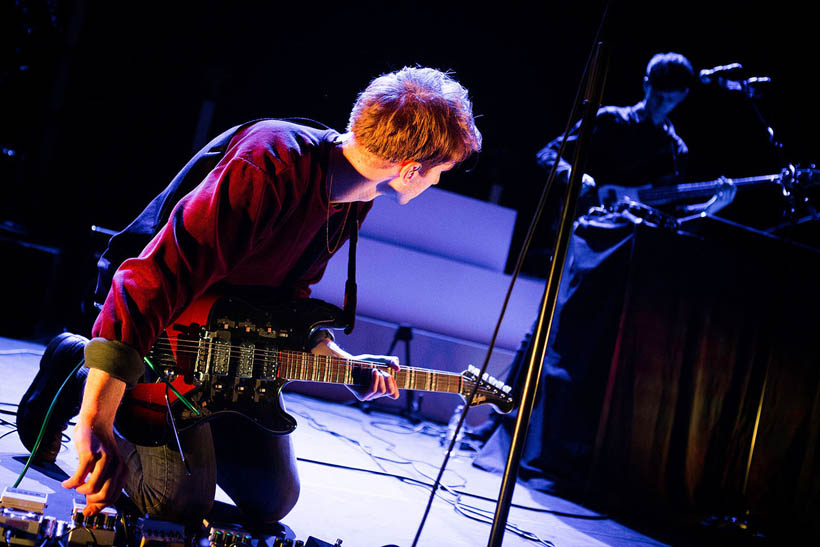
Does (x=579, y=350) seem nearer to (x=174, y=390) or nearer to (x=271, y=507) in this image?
(x=271, y=507)

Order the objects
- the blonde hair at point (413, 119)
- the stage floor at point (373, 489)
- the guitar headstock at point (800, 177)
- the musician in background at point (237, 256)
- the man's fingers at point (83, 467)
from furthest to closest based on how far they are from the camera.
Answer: the guitar headstock at point (800, 177)
the stage floor at point (373, 489)
the blonde hair at point (413, 119)
the musician in background at point (237, 256)
the man's fingers at point (83, 467)

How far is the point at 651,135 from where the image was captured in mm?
4855

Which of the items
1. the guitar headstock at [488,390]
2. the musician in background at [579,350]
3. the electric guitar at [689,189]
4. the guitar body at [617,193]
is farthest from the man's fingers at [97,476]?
the guitar body at [617,193]

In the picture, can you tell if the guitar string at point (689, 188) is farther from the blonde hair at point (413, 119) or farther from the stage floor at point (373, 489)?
the blonde hair at point (413, 119)

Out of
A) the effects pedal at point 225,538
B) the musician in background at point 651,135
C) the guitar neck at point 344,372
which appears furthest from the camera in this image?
the musician in background at point 651,135

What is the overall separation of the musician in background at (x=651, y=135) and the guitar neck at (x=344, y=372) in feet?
7.85

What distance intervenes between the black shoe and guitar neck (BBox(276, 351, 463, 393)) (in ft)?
2.44

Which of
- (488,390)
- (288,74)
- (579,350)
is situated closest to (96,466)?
(488,390)

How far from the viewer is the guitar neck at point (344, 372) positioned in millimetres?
2082

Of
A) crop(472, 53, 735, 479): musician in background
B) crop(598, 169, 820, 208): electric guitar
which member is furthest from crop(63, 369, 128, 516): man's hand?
crop(598, 169, 820, 208): electric guitar

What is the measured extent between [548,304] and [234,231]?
2.89 feet

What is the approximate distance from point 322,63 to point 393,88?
14.6 ft

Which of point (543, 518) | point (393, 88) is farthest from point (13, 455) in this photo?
point (543, 518)

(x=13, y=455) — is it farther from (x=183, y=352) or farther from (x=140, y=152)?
(x=140, y=152)
